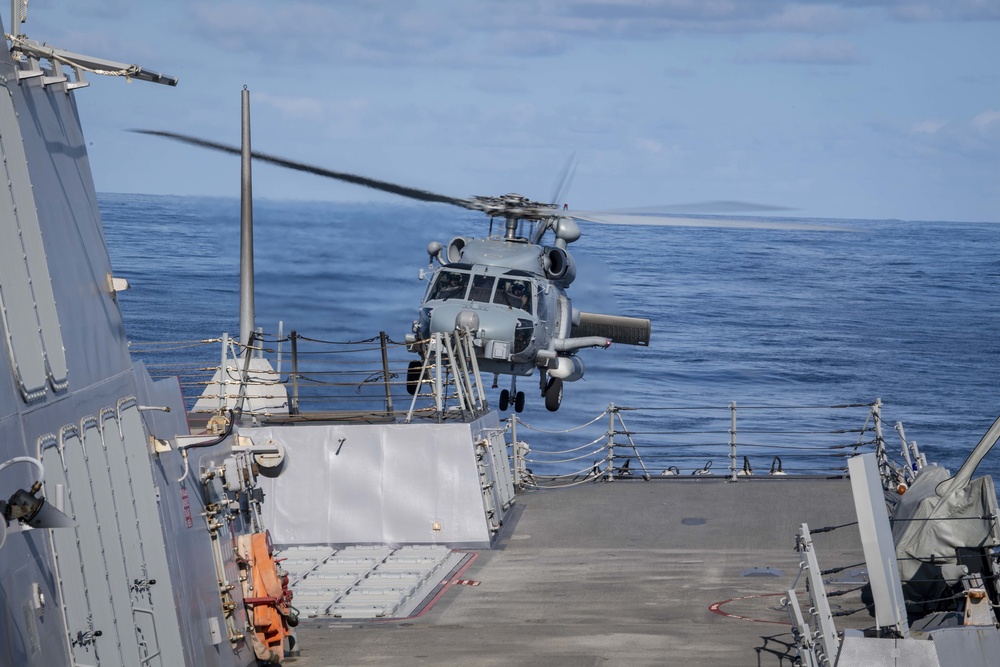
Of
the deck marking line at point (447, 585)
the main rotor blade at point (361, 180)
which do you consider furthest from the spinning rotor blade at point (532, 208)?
the deck marking line at point (447, 585)

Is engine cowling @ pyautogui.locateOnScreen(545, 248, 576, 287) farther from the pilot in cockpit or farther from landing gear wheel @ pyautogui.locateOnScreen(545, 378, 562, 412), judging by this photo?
landing gear wheel @ pyautogui.locateOnScreen(545, 378, 562, 412)

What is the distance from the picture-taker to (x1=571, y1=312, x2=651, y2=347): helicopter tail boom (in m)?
23.1

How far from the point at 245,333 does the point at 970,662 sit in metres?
13.6

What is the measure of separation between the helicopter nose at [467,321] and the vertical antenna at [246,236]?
323 centimetres

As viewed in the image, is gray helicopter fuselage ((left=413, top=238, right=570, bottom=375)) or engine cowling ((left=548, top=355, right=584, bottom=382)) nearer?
gray helicopter fuselage ((left=413, top=238, right=570, bottom=375))

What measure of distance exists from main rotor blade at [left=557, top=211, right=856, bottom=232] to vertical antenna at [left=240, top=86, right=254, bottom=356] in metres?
5.12

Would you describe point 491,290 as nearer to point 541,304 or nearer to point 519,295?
point 519,295

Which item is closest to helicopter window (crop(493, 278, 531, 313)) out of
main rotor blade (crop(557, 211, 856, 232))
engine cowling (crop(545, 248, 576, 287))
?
engine cowling (crop(545, 248, 576, 287))

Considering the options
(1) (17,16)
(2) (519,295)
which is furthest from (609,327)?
(1) (17,16)

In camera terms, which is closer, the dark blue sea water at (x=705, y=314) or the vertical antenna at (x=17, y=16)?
the vertical antenna at (x=17, y=16)

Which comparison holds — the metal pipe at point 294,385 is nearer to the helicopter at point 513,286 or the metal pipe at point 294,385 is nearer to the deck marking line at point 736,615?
the helicopter at point 513,286

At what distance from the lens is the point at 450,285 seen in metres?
20.8

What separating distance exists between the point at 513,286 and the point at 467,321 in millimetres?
1088

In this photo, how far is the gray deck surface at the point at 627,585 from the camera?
1075 cm
